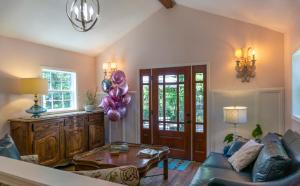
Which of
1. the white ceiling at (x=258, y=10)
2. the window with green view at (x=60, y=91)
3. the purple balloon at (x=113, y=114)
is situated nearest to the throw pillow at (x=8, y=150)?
the window with green view at (x=60, y=91)

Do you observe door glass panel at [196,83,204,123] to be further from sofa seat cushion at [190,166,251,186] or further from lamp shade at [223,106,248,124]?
sofa seat cushion at [190,166,251,186]

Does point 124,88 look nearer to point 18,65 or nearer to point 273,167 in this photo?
point 18,65

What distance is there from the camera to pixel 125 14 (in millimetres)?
4691

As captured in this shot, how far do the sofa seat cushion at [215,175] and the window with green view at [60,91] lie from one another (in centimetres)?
345

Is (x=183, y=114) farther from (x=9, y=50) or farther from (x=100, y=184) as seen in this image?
(x=100, y=184)

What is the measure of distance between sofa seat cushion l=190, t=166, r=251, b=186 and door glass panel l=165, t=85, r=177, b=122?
2171mm

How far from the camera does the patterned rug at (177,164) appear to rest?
13.8 feet

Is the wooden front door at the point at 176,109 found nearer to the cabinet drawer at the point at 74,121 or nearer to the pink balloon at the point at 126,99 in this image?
the pink balloon at the point at 126,99

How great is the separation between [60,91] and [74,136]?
1.11m

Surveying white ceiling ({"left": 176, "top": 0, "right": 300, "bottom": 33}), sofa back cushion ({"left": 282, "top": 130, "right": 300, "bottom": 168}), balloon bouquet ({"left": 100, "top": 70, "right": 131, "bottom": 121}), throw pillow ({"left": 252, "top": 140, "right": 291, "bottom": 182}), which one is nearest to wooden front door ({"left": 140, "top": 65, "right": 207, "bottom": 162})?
balloon bouquet ({"left": 100, "top": 70, "right": 131, "bottom": 121})

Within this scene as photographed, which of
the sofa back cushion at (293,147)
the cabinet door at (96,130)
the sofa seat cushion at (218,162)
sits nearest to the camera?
the sofa back cushion at (293,147)

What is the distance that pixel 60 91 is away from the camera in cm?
501

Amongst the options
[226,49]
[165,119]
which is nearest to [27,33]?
[165,119]

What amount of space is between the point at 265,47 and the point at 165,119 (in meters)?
2.41
